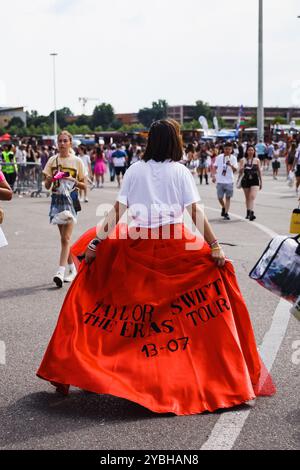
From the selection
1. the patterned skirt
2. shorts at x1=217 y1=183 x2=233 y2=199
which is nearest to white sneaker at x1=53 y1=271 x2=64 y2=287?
the patterned skirt

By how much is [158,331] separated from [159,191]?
0.89 metres

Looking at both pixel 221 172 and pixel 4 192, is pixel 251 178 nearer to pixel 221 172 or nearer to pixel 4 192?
pixel 221 172

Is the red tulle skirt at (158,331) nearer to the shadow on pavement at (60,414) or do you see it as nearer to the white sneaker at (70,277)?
the shadow on pavement at (60,414)

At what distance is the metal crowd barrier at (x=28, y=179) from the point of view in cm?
2679

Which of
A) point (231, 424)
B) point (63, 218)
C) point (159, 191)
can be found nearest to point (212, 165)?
point (63, 218)

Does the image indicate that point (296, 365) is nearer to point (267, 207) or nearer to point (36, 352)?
point (36, 352)

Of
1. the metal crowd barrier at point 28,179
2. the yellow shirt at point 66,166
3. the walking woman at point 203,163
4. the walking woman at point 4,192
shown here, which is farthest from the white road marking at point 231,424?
the walking woman at point 203,163

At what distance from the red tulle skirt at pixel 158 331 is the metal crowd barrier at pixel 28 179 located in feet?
71.2

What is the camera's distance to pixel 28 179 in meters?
27.7

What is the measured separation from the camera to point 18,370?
5617mm

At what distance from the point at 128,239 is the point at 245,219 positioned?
1187cm

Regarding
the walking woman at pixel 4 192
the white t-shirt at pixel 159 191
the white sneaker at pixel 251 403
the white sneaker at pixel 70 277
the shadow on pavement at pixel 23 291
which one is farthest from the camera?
the white sneaker at pixel 70 277

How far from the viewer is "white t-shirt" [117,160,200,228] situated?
505cm
